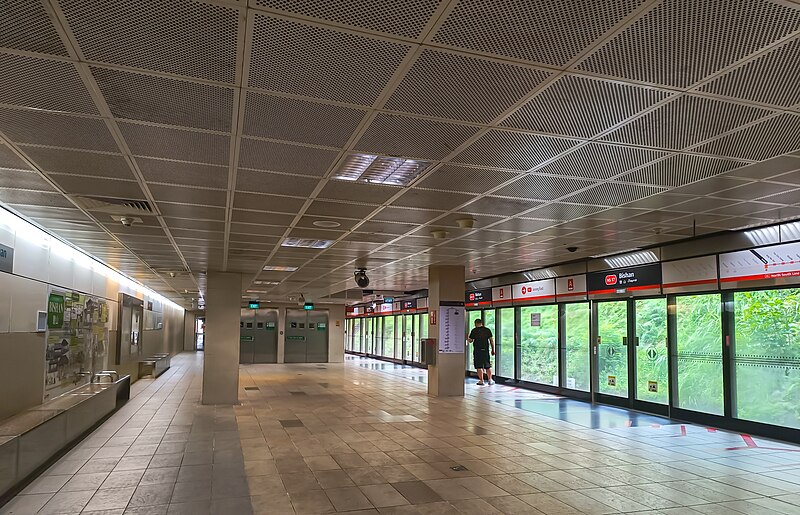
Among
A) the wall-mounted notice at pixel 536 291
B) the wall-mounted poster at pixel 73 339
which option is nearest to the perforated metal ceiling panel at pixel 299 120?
the wall-mounted poster at pixel 73 339

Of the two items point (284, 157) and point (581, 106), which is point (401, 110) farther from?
point (284, 157)

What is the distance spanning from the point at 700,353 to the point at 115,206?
897 cm

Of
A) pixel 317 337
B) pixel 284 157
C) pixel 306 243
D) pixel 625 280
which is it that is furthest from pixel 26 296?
pixel 317 337

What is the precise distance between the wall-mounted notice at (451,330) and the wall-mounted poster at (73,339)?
23.2 feet

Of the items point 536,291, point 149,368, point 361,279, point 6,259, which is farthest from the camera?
point 149,368

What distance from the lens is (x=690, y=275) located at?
952 cm

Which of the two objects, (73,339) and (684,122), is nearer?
(684,122)

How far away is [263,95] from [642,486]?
5037mm

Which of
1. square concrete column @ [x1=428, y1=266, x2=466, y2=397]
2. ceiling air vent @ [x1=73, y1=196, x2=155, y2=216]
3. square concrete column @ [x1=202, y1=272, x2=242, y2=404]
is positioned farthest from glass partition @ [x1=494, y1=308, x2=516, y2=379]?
ceiling air vent @ [x1=73, y1=196, x2=155, y2=216]

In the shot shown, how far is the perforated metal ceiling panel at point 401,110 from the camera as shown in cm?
269

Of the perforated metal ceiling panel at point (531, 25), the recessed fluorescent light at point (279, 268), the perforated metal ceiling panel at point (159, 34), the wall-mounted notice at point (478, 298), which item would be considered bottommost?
the wall-mounted notice at point (478, 298)

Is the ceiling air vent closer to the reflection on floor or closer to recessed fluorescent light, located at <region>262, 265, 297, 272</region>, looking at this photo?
recessed fluorescent light, located at <region>262, 265, 297, 272</region>

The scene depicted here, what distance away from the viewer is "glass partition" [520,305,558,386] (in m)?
13.7

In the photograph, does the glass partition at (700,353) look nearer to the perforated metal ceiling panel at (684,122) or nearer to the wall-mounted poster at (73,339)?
the perforated metal ceiling panel at (684,122)
